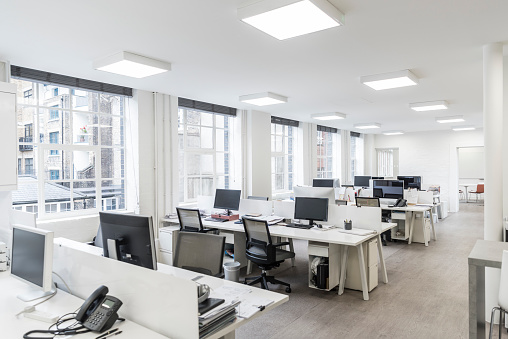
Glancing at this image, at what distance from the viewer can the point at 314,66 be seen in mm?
4406

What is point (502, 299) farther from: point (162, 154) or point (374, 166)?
point (374, 166)

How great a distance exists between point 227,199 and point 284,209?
99 centimetres

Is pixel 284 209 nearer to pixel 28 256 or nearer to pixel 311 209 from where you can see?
pixel 311 209

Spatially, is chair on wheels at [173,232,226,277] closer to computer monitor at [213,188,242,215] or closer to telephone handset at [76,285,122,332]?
telephone handset at [76,285,122,332]

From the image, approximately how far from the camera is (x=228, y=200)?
5711mm

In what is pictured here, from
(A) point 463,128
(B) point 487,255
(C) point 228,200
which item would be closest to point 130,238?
(B) point 487,255

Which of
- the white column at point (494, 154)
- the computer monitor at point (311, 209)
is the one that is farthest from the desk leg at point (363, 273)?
the white column at point (494, 154)

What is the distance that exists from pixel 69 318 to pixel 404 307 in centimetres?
340

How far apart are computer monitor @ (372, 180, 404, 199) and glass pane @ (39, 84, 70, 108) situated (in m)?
6.33

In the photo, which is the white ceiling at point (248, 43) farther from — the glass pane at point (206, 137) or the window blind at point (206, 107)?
the glass pane at point (206, 137)

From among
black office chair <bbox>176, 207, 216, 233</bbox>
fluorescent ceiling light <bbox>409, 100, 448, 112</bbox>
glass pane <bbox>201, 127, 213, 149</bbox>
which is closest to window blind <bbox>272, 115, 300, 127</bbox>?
glass pane <bbox>201, 127, 213, 149</bbox>

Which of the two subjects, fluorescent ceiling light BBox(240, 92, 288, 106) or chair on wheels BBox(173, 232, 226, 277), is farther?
fluorescent ceiling light BBox(240, 92, 288, 106)

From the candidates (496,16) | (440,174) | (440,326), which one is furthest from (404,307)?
(440,174)

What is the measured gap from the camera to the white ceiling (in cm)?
278
